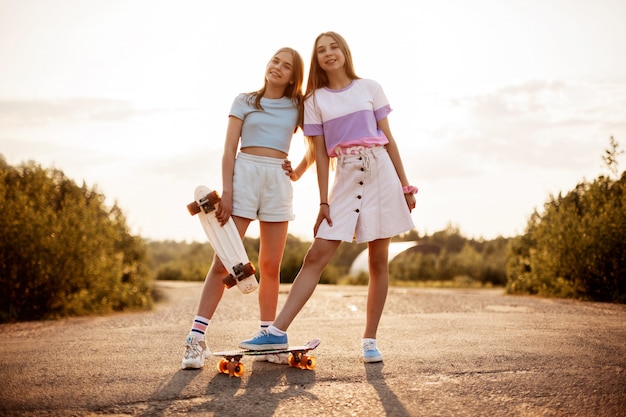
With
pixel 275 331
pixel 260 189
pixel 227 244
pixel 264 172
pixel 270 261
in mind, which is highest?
pixel 264 172

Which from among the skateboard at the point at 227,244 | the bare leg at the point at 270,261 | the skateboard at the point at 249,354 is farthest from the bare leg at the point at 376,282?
the skateboard at the point at 227,244

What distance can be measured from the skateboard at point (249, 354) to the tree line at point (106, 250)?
4466 millimetres

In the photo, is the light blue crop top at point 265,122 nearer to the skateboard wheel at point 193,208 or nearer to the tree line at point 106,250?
the skateboard wheel at point 193,208

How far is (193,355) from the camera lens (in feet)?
13.5

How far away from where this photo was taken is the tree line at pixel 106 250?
7754 mm

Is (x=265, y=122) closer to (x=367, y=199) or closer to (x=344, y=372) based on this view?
(x=367, y=199)

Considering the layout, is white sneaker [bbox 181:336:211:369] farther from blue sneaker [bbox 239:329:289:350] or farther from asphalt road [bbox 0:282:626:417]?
blue sneaker [bbox 239:329:289:350]

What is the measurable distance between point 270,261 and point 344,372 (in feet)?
2.95

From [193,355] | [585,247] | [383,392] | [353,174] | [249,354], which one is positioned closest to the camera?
[383,392]

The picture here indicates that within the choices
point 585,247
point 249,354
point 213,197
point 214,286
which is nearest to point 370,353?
point 249,354

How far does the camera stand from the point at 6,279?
7.61 meters

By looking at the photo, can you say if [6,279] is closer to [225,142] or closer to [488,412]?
[225,142]

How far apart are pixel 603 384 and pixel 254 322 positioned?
13.1 feet

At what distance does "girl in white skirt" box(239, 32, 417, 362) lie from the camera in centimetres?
427
